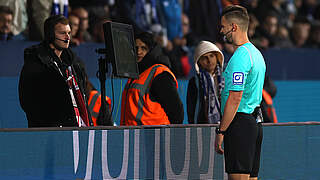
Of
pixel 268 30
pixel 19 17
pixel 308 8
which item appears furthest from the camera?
pixel 308 8

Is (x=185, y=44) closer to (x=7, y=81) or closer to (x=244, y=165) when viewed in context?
(x=7, y=81)

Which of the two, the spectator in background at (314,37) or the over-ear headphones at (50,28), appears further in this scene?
the spectator in background at (314,37)

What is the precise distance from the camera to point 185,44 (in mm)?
12422

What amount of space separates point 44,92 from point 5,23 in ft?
10.8

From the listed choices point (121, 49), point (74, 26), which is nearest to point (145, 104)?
point (121, 49)

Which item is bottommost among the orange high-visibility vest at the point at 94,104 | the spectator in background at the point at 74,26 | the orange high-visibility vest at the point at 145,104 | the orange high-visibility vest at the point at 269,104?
the orange high-visibility vest at the point at 269,104

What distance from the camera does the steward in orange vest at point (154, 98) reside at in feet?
24.6

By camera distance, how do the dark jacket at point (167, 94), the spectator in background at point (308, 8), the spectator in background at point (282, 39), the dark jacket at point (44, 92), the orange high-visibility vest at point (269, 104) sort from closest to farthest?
the dark jacket at point (44, 92) < the dark jacket at point (167, 94) < the orange high-visibility vest at point (269, 104) < the spectator in background at point (282, 39) < the spectator in background at point (308, 8)

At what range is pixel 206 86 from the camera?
27.4 ft

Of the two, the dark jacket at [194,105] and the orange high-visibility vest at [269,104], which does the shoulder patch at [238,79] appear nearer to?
the dark jacket at [194,105]

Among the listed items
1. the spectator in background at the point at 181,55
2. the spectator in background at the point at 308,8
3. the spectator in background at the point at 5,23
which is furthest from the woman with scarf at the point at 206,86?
the spectator in background at the point at 308,8

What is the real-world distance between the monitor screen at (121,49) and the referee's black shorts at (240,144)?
1.28 m

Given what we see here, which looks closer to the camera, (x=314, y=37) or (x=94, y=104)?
(x=94, y=104)

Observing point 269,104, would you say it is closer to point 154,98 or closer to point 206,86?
point 206,86
